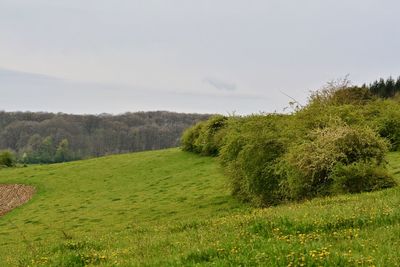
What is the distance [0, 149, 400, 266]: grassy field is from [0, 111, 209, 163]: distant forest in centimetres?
11875

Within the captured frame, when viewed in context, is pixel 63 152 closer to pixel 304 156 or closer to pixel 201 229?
pixel 304 156

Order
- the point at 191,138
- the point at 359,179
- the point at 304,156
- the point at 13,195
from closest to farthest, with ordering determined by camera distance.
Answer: the point at 359,179 → the point at 304,156 → the point at 13,195 → the point at 191,138

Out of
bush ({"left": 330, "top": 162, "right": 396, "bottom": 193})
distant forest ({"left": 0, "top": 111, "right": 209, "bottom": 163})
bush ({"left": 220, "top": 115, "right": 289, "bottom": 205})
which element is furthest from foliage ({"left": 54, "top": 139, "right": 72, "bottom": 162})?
bush ({"left": 330, "top": 162, "right": 396, "bottom": 193})

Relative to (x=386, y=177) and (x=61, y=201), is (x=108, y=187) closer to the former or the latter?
(x=61, y=201)

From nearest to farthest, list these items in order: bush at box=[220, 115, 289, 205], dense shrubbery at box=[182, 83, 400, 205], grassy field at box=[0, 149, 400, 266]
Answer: grassy field at box=[0, 149, 400, 266] < dense shrubbery at box=[182, 83, 400, 205] < bush at box=[220, 115, 289, 205]

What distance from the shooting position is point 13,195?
180 feet

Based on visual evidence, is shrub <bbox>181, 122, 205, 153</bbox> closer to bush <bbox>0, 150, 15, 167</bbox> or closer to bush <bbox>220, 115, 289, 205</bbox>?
bush <bbox>220, 115, 289, 205</bbox>

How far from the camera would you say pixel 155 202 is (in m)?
38.1

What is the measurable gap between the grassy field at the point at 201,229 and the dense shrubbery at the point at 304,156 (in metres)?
2.52

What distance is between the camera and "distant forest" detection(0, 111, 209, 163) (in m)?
165

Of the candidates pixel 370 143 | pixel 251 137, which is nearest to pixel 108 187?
pixel 251 137

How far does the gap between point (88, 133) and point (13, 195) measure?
136m

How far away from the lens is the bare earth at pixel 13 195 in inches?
1939

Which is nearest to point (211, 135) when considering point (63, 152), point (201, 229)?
point (201, 229)
